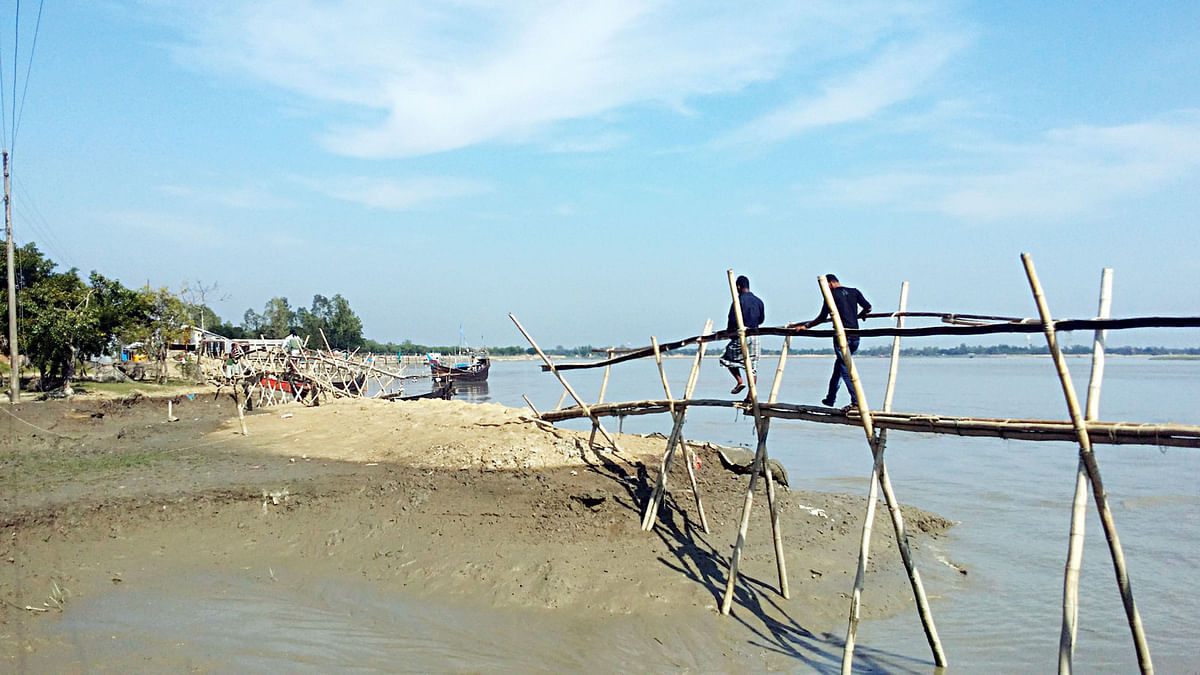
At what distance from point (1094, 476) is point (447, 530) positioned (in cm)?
614

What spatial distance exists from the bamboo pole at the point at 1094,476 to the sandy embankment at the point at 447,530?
272 centimetres

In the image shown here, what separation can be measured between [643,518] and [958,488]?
8.68 meters

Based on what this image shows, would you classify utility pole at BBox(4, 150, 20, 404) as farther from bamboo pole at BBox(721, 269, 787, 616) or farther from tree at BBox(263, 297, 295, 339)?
tree at BBox(263, 297, 295, 339)

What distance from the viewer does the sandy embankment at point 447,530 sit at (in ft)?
24.9

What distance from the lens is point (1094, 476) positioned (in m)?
4.86

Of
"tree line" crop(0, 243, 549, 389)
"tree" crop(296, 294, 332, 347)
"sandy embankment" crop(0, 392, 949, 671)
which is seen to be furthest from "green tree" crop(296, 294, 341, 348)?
"sandy embankment" crop(0, 392, 949, 671)

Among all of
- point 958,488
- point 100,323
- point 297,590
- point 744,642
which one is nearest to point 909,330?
point 744,642

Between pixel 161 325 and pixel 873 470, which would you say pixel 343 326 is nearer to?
pixel 161 325

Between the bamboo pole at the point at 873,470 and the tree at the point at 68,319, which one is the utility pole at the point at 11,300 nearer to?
the tree at the point at 68,319

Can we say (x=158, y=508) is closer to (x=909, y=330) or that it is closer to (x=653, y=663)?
(x=653, y=663)

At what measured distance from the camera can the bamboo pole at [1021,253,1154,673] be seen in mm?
4711

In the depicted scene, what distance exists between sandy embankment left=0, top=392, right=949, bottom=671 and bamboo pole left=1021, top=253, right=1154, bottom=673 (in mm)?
2722

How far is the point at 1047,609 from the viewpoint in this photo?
8352 millimetres

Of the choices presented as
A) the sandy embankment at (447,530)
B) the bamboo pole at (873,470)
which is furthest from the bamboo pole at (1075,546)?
the sandy embankment at (447,530)
